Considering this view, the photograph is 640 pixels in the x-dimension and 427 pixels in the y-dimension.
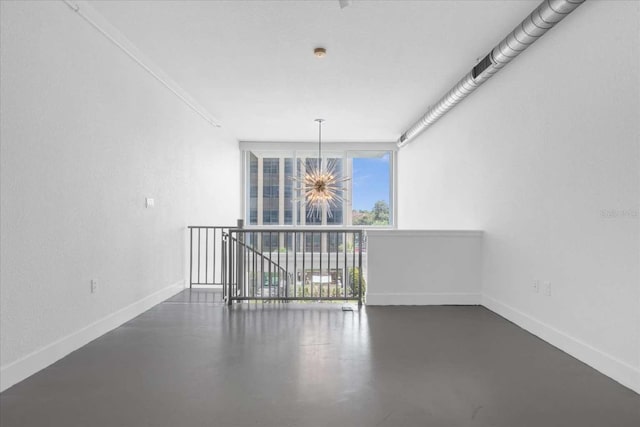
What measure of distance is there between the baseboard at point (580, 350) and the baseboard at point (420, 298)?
0.63m

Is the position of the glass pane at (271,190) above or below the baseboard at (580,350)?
above

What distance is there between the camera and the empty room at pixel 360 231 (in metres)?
2.51

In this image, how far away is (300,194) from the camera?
9.75m

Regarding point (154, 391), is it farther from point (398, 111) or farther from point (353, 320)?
point (398, 111)

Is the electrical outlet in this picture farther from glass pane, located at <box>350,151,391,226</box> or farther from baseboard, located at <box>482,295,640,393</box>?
glass pane, located at <box>350,151,391,226</box>

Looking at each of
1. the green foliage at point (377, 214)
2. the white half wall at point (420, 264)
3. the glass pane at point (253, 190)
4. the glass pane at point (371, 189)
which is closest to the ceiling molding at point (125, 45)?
the white half wall at point (420, 264)

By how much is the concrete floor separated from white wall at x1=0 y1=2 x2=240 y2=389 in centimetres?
34

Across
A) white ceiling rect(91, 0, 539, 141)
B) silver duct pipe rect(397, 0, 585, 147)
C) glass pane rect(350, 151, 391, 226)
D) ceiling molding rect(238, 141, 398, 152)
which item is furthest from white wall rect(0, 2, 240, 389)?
glass pane rect(350, 151, 391, 226)

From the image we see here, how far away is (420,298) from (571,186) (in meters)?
2.35

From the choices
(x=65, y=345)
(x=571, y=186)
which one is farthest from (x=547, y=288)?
(x=65, y=345)

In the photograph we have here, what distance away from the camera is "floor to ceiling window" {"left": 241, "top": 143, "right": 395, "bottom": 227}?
32.1 ft

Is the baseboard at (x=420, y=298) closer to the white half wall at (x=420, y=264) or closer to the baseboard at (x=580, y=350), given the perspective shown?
the white half wall at (x=420, y=264)

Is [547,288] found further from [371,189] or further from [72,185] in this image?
[371,189]

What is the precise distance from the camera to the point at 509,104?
4.21m
